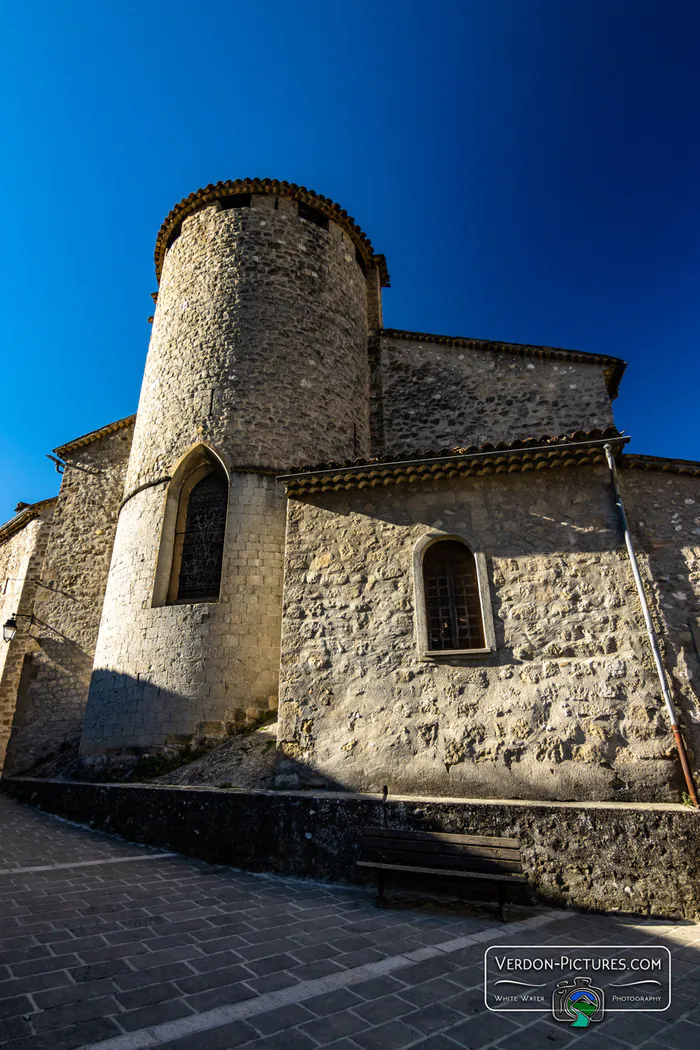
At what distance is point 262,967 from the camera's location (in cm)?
368

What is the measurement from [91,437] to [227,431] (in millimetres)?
6845

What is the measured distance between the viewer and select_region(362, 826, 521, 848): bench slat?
5.25 metres

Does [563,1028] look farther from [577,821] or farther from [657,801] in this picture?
[657,801]

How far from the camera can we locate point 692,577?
6730 mm

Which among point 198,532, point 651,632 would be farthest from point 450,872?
point 198,532

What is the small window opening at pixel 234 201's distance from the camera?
13.4 meters

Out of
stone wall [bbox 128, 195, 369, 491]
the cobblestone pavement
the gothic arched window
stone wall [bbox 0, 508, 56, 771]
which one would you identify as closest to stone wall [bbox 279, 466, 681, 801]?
the cobblestone pavement

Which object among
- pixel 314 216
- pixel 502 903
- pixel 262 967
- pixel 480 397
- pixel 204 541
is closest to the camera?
pixel 262 967

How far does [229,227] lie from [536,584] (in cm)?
1104

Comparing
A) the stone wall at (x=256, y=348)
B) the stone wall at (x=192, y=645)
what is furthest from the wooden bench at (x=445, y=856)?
the stone wall at (x=256, y=348)

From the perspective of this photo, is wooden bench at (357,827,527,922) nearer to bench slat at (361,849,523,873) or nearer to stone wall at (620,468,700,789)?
bench slat at (361,849,523,873)

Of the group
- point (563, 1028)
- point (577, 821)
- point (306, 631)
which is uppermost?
point (306, 631)

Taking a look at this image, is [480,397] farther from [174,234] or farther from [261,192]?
[174,234]

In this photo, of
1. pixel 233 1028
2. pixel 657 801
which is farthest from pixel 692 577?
pixel 233 1028
